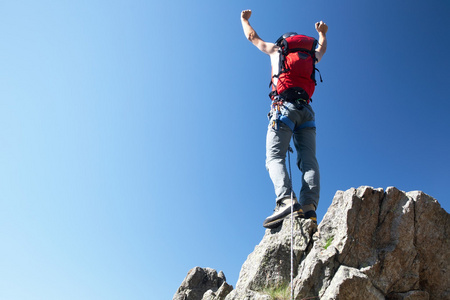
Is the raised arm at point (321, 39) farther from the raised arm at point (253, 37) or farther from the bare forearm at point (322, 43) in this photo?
the raised arm at point (253, 37)

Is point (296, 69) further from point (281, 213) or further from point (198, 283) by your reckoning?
point (198, 283)

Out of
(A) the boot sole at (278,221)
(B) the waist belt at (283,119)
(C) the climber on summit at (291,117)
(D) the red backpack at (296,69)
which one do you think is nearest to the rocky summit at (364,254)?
(A) the boot sole at (278,221)

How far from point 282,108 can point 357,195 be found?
113 inches

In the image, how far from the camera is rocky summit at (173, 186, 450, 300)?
532 cm

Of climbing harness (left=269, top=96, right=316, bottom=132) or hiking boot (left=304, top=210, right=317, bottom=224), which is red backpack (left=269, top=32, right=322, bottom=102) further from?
hiking boot (left=304, top=210, right=317, bottom=224)

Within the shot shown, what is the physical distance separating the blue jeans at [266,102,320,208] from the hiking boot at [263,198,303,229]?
0.14 m

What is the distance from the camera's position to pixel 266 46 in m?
8.98

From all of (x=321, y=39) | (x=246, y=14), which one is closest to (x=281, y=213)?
→ (x=321, y=39)

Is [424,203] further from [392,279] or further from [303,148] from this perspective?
[303,148]

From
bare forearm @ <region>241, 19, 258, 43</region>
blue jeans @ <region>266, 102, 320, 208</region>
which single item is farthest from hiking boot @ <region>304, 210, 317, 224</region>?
bare forearm @ <region>241, 19, 258, 43</region>

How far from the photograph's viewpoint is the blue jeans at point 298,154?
7.42m

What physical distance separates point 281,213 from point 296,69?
12.0ft

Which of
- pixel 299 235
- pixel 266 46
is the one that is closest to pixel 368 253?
pixel 299 235

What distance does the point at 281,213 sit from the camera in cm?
698
